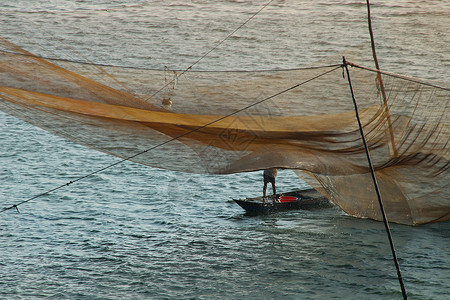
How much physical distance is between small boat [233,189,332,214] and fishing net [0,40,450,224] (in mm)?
3124

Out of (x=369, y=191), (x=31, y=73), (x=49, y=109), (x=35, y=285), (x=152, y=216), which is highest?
(x=31, y=73)

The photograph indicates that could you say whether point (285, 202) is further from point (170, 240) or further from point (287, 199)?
point (170, 240)

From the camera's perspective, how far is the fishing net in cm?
877

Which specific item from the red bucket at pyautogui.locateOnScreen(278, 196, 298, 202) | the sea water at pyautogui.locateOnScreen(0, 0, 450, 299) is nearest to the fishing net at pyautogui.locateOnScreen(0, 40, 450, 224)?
the sea water at pyautogui.locateOnScreen(0, 0, 450, 299)

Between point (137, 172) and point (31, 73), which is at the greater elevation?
point (31, 73)

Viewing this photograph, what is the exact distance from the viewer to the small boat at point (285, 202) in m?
12.7

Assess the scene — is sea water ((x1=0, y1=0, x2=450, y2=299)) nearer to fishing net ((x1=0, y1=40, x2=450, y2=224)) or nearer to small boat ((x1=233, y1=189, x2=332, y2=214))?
small boat ((x1=233, y1=189, x2=332, y2=214))

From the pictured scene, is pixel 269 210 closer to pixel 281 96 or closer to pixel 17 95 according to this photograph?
pixel 281 96

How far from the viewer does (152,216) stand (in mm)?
12633

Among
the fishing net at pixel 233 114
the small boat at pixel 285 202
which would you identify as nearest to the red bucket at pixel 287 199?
the small boat at pixel 285 202

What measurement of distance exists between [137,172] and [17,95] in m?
7.31

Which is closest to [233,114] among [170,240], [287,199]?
[170,240]

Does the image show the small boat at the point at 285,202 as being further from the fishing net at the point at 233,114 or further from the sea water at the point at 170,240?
the fishing net at the point at 233,114

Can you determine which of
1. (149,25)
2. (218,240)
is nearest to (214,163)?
(218,240)
